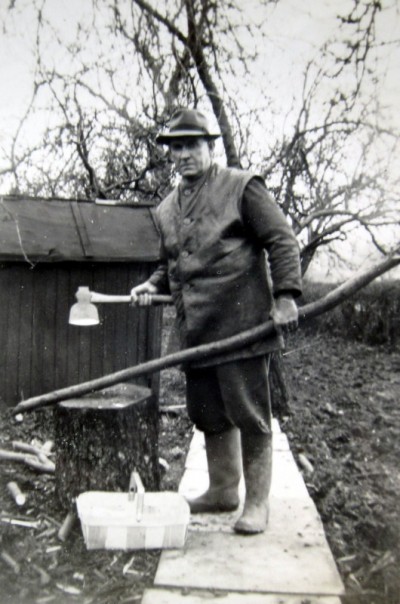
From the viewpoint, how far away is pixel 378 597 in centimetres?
237

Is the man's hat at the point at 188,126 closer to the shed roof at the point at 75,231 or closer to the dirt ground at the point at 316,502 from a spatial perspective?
the dirt ground at the point at 316,502

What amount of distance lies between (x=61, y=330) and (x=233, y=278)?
3932mm

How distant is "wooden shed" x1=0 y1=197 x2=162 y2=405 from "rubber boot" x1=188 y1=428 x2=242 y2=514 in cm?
303

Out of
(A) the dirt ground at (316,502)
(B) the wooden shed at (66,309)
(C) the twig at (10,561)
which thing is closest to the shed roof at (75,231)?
(B) the wooden shed at (66,309)

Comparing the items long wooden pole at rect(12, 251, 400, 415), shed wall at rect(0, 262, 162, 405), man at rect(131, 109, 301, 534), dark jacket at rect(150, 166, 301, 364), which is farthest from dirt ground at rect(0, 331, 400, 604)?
dark jacket at rect(150, 166, 301, 364)

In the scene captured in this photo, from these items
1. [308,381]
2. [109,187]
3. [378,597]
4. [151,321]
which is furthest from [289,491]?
[109,187]

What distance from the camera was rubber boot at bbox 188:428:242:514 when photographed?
123 inches

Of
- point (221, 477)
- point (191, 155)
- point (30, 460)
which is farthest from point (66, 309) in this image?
point (191, 155)

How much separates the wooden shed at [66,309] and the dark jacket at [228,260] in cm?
333

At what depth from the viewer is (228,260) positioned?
2.84 metres

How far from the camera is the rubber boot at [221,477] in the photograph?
3129mm

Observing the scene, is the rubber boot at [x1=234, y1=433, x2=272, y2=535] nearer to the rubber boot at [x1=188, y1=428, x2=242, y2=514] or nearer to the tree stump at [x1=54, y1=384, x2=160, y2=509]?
the rubber boot at [x1=188, y1=428, x2=242, y2=514]

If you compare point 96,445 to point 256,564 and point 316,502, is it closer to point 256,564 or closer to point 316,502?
point 256,564

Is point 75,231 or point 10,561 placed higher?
point 75,231
